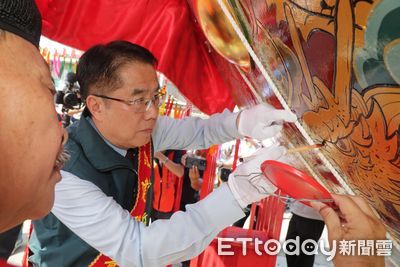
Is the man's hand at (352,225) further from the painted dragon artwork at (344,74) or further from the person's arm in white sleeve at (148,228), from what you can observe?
the person's arm in white sleeve at (148,228)

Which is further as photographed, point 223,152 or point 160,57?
point 223,152

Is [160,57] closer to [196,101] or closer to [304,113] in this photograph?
[196,101]

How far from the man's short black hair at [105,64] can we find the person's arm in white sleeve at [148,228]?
40 cm

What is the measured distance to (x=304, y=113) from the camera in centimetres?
117

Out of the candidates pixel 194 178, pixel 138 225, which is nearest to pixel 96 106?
pixel 138 225

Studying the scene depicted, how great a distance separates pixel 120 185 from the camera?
1427 millimetres

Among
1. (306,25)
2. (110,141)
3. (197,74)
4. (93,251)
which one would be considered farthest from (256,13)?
(197,74)

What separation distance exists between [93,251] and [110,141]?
43 centimetres

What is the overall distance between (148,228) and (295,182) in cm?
54

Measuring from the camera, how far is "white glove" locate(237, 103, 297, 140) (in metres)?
1.30

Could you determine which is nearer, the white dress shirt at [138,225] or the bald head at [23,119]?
the bald head at [23,119]

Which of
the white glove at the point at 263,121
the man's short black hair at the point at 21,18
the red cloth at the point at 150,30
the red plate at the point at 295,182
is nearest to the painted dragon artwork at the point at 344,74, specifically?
the white glove at the point at 263,121

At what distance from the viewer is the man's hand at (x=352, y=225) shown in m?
0.79

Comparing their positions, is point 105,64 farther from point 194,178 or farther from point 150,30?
point 194,178
